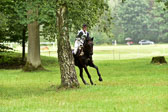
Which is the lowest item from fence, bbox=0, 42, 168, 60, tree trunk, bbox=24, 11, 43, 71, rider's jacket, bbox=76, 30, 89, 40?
fence, bbox=0, 42, 168, 60

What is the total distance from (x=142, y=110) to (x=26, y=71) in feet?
78.9

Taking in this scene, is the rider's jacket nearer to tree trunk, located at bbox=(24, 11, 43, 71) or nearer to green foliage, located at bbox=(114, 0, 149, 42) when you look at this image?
tree trunk, located at bbox=(24, 11, 43, 71)

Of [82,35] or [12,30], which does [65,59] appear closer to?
[82,35]

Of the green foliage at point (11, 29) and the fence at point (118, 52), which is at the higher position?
the green foliage at point (11, 29)

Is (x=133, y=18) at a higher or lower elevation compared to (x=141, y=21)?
higher

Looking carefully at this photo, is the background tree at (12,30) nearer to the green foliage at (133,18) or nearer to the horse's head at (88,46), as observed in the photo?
the horse's head at (88,46)

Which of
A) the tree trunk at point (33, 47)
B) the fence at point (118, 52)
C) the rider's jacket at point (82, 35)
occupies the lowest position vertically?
the fence at point (118, 52)

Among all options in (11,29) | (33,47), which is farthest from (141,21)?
(33,47)

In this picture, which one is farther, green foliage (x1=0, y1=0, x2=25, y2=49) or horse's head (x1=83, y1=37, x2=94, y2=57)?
green foliage (x1=0, y1=0, x2=25, y2=49)

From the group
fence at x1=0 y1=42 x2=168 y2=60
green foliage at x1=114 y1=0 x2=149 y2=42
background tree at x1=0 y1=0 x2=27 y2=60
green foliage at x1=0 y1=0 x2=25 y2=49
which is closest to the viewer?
green foliage at x1=0 y1=0 x2=25 y2=49

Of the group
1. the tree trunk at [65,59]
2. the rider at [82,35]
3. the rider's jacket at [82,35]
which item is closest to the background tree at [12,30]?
the rider at [82,35]

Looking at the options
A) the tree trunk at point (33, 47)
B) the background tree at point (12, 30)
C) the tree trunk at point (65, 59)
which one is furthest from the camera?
the background tree at point (12, 30)

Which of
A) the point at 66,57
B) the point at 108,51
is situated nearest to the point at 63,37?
the point at 66,57

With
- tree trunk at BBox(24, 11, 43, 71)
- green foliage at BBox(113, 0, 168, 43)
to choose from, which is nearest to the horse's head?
tree trunk at BBox(24, 11, 43, 71)
